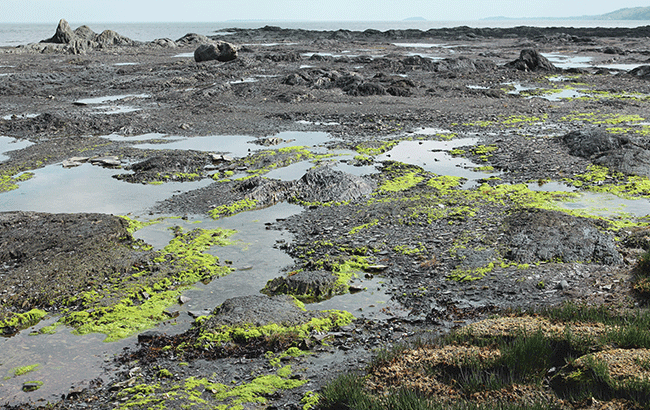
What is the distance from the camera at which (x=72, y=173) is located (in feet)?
35.3

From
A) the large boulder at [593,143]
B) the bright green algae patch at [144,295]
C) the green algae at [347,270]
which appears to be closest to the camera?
the bright green algae patch at [144,295]

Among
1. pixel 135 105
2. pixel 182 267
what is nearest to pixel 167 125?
pixel 135 105

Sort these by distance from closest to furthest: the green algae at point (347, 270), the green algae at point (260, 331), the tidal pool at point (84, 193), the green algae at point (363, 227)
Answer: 1. the green algae at point (260, 331)
2. the green algae at point (347, 270)
3. the green algae at point (363, 227)
4. the tidal pool at point (84, 193)

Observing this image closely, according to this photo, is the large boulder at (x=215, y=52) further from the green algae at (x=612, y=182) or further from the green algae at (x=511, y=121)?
the green algae at (x=612, y=182)

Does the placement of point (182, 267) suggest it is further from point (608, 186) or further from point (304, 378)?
point (608, 186)

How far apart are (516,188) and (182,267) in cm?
633

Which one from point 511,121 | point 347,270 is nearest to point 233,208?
point 347,270

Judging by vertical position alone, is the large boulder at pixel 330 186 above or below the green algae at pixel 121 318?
above

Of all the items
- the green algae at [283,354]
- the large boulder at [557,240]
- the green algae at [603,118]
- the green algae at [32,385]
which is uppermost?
the green algae at [603,118]

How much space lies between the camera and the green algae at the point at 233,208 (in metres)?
8.34

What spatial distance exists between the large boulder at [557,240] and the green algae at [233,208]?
4323 mm

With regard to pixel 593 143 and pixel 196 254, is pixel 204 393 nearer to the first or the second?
pixel 196 254

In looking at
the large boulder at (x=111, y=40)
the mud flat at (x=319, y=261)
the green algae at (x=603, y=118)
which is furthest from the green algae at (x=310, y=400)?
the large boulder at (x=111, y=40)

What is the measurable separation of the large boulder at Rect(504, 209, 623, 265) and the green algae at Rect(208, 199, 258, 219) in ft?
14.2
